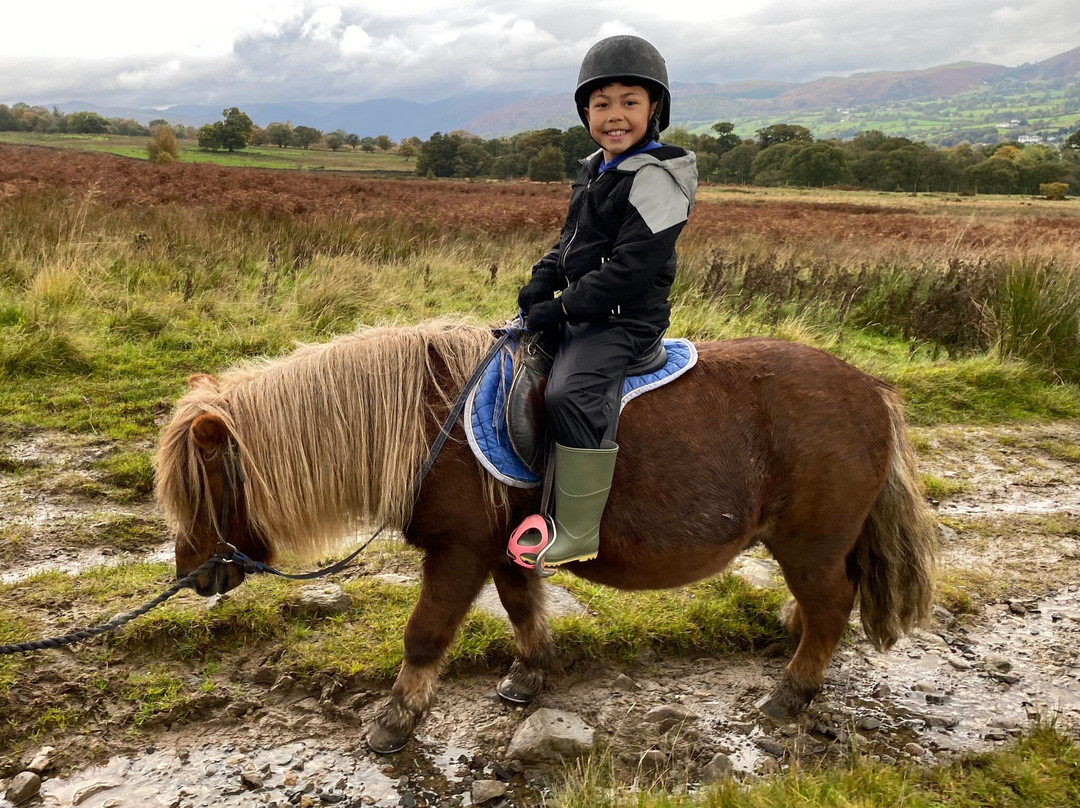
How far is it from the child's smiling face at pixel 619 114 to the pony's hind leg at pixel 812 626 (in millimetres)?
2053

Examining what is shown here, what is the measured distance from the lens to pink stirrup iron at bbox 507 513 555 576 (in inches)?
110

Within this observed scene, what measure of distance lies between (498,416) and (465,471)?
261 mm

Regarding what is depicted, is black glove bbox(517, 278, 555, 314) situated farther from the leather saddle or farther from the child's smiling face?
the child's smiling face

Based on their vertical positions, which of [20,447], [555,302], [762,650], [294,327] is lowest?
[762,650]

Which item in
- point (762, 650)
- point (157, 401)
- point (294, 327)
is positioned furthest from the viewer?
point (294, 327)

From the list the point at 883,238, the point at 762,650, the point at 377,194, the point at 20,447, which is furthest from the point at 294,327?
the point at 883,238

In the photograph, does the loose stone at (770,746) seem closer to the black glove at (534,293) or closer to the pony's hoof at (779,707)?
the pony's hoof at (779,707)

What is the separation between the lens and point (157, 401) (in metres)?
6.24

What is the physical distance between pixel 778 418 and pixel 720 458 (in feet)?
1.11

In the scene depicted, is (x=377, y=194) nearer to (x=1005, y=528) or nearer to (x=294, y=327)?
(x=294, y=327)

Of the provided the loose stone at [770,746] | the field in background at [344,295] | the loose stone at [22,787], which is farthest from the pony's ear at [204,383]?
the field in background at [344,295]

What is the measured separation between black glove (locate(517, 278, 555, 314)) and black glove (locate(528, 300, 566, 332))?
0.49 feet

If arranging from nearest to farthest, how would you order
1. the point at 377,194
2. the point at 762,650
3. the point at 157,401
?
the point at 762,650, the point at 157,401, the point at 377,194

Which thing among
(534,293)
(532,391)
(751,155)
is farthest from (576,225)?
(751,155)
